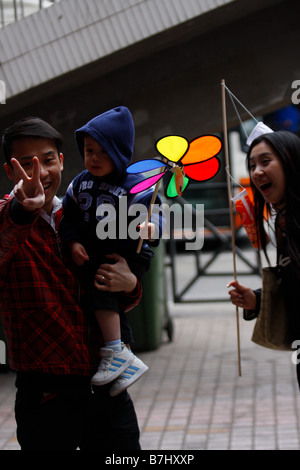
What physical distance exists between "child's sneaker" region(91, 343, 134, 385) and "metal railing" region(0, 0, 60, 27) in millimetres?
2643

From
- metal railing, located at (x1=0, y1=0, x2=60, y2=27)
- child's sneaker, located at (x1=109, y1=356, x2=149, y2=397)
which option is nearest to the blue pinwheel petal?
child's sneaker, located at (x1=109, y1=356, x2=149, y2=397)

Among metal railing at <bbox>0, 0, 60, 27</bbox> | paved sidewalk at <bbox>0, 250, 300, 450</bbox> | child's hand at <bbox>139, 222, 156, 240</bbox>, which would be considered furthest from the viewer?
paved sidewalk at <bbox>0, 250, 300, 450</bbox>

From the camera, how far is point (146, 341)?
691 cm

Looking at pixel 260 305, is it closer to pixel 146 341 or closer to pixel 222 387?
pixel 222 387

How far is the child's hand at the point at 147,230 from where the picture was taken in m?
2.38

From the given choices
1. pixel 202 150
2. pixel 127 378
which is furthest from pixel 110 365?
pixel 202 150

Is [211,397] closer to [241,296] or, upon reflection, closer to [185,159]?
[241,296]

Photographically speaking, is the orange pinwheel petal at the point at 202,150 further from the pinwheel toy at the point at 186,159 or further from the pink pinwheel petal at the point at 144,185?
the pink pinwheel petal at the point at 144,185

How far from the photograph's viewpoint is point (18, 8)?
451 cm

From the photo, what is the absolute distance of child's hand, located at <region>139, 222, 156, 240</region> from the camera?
238 centimetres

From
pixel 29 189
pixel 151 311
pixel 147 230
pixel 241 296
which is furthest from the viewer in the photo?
pixel 151 311

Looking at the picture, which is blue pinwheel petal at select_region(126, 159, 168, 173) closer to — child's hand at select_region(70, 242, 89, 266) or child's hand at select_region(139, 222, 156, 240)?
child's hand at select_region(139, 222, 156, 240)

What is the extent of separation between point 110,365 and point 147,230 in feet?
1.53
